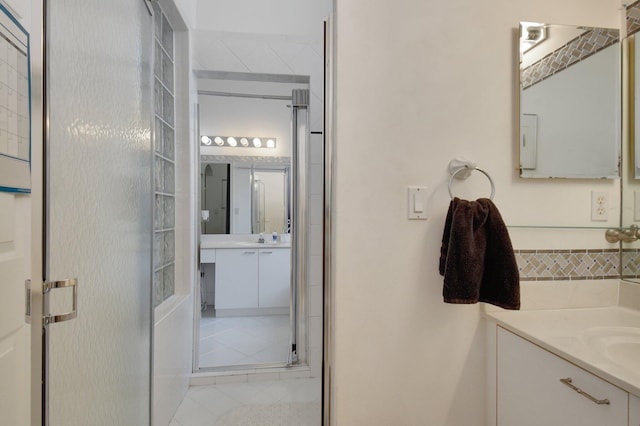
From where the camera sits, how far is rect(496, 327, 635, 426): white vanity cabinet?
0.74 m

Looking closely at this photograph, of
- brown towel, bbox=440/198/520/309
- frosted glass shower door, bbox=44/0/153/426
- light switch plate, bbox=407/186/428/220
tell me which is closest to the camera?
frosted glass shower door, bbox=44/0/153/426

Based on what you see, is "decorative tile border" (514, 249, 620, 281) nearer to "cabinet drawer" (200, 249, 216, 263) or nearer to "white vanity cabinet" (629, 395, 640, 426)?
"white vanity cabinet" (629, 395, 640, 426)

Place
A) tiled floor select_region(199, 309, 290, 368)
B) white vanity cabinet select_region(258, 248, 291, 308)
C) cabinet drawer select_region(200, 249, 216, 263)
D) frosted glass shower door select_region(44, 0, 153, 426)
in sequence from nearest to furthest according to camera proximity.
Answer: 1. frosted glass shower door select_region(44, 0, 153, 426)
2. tiled floor select_region(199, 309, 290, 368)
3. cabinet drawer select_region(200, 249, 216, 263)
4. white vanity cabinet select_region(258, 248, 291, 308)

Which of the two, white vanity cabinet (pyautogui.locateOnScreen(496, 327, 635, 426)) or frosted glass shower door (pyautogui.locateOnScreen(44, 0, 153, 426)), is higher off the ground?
frosted glass shower door (pyautogui.locateOnScreen(44, 0, 153, 426))

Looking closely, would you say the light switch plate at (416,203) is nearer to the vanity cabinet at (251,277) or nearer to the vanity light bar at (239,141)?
the vanity cabinet at (251,277)

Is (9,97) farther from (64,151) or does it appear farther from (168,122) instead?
(168,122)

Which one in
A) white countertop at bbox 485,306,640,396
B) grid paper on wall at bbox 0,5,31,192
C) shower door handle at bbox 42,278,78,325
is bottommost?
white countertop at bbox 485,306,640,396

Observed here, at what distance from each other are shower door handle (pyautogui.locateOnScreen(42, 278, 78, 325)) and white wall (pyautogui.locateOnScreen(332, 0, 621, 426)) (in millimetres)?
793

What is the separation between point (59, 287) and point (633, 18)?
88.8 inches

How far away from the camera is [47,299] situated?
0.74 meters

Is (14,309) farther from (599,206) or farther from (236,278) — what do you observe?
(236,278)

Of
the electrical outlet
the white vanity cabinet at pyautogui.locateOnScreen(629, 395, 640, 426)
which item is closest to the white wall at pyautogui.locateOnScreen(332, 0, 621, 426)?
the electrical outlet

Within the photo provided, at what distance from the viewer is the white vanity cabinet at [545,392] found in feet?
2.43

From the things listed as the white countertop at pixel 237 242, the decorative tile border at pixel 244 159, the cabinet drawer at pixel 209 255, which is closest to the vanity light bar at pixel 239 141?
the decorative tile border at pixel 244 159
